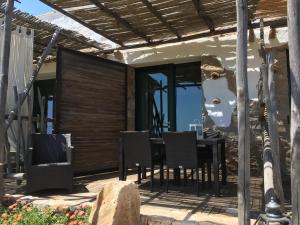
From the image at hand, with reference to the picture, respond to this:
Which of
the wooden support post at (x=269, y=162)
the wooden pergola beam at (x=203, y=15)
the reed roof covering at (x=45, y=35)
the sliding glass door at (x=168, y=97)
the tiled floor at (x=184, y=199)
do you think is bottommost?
the tiled floor at (x=184, y=199)

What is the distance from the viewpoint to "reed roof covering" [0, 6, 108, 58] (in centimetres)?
517

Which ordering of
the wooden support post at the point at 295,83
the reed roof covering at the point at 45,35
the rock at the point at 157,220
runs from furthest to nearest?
the reed roof covering at the point at 45,35 < the rock at the point at 157,220 < the wooden support post at the point at 295,83

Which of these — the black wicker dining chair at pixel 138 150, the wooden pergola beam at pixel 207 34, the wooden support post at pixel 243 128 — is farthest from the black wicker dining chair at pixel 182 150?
the wooden pergola beam at pixel 207 34

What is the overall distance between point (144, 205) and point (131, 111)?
363cm

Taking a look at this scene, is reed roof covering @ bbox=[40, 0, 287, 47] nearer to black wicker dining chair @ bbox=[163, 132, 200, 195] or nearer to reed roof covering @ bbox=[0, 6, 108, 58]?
reed roof covering @ bbox=[0, 6, 108, 58]

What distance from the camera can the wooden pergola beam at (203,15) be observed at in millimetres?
4852

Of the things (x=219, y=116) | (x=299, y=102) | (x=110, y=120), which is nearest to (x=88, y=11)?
(x=110, y=120)

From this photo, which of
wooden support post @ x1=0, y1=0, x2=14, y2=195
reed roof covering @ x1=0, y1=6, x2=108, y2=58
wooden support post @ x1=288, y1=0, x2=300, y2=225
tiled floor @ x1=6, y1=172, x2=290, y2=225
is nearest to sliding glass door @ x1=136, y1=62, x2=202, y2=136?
reed roof covering @ x1=0, y1=6, x2=108, y2=58

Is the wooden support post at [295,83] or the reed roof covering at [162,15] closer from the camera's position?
the wooden support post at [295,83]

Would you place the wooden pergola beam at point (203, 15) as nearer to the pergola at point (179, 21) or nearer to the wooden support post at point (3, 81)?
the pergola at point (179, 21)

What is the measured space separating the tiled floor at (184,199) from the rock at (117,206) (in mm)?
426

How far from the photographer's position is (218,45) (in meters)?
6.11

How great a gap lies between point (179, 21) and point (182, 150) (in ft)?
8.45

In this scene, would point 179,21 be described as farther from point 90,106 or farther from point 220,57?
point 90,106
